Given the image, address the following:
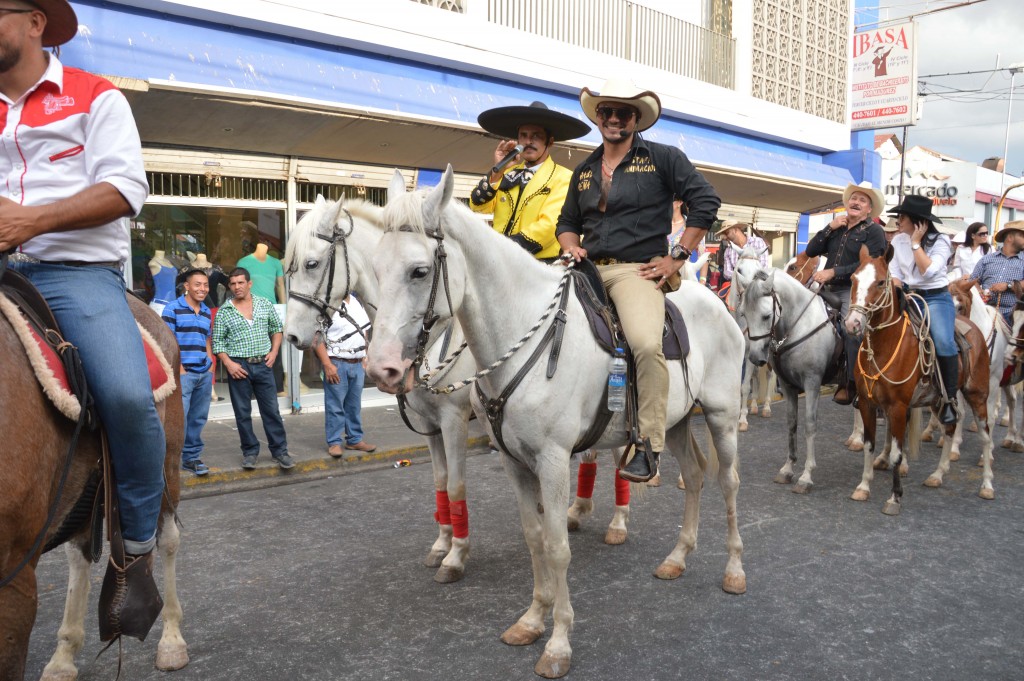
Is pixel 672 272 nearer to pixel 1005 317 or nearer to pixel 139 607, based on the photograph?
pixel 139 607

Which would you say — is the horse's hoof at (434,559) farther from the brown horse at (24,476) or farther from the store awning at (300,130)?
the store awning at (300,130)

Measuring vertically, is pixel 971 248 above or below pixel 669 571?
above

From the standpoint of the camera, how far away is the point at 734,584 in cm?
455

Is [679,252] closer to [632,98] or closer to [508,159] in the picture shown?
[632,98]

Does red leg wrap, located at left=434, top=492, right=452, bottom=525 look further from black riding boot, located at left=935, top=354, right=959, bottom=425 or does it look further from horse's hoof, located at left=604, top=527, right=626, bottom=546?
black riding boot, located at left=935, top=354, right=959, bottom=425

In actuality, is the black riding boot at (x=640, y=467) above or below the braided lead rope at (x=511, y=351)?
below

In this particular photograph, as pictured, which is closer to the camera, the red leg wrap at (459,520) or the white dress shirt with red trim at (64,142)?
the white dress shirt with red trim at (64,142)

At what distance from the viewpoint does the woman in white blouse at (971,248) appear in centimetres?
1232

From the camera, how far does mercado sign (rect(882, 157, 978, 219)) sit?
32.7 meters

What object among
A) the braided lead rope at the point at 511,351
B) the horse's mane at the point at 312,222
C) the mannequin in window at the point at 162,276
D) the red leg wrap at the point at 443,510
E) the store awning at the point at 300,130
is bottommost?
the red leg wrap at the point at 443,510

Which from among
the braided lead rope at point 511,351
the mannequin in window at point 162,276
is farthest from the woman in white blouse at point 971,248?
the mannequin in window at point 162,276

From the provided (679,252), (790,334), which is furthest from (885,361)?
(679,252)

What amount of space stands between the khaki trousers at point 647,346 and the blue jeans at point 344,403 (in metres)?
4.71

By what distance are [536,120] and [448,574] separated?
3.18 m
